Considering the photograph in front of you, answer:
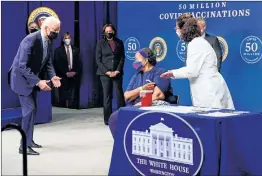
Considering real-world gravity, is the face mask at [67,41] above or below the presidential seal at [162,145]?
above

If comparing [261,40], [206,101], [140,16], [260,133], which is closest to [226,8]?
[261,40]

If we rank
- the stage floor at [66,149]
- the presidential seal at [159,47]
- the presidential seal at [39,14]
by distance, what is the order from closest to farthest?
the stage floor at [66,149] < the presidential seal at [159,47] < the presidential seal at [39,14]

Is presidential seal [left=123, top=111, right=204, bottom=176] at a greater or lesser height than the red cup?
lesser

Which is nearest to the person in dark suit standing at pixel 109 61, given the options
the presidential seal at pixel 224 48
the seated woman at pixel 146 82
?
the presidential seal at pixel 224 48

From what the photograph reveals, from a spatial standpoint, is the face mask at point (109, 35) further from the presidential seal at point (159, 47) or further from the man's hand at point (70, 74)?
the man's hand at point (70, 74)

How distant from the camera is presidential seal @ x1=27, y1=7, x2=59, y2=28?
8.27 metres

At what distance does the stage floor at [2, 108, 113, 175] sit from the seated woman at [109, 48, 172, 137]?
29.4 inches

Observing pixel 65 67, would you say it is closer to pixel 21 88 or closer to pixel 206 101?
pixel 21 88

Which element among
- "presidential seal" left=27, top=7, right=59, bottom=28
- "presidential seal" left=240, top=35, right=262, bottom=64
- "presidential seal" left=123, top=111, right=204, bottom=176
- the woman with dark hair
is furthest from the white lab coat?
"presidential seal" left=27, top=7, right=59, bottom=28

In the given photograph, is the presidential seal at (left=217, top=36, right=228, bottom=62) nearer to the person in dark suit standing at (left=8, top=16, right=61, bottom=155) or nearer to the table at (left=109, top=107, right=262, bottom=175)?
the person in dark suit standing at (left=8, top=16, right=61, bottom=155)

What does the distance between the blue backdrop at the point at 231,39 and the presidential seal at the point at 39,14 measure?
180 cm

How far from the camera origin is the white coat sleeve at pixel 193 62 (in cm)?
445

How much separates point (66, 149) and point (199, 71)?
2.21 m

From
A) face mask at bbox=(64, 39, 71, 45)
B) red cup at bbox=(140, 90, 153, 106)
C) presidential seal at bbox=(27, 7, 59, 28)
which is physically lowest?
red cup at bbox=(140, 90, 153, 106)
